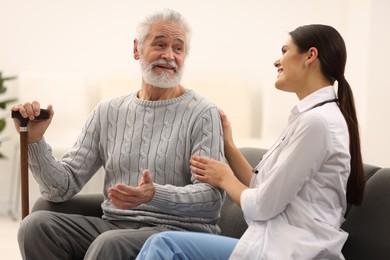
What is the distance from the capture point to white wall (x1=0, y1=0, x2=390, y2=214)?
5578 mm

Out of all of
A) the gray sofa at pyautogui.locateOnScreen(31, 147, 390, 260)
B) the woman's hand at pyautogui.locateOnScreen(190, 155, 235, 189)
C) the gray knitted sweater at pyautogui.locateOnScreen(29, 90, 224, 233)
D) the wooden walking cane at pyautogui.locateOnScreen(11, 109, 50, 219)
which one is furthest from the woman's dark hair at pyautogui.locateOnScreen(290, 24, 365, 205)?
the wooden walking cane at pyautogui.locateOnScreen(11, 109, 50, 219)

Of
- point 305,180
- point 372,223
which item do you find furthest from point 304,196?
point 372,223

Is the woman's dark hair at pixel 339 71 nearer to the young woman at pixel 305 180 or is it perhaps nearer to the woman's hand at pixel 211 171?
the young woman at pixel 305 180

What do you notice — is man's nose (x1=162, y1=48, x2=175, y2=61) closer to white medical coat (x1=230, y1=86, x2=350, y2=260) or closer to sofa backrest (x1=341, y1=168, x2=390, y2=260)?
white medical coat (x1=230, y1=86, x2=350, y2=260)

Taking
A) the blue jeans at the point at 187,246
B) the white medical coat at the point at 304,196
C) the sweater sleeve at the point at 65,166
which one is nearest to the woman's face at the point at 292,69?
the white medical coat at the point at 304,196

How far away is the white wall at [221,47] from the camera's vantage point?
18.3ft

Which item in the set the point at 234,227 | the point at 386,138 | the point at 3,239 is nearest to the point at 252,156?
the point at 234,227

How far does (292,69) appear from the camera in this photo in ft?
6.79

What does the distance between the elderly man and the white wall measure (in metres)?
2.97

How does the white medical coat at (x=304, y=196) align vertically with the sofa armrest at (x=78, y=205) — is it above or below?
above

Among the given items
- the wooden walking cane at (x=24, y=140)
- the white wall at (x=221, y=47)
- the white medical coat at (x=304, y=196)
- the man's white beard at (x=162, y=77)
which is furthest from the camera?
the white wall at (x=221, y=47)

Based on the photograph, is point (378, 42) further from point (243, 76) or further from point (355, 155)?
point (355, 155)

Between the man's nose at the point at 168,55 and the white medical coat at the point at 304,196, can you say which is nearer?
the white medical coat at the point at 304,196

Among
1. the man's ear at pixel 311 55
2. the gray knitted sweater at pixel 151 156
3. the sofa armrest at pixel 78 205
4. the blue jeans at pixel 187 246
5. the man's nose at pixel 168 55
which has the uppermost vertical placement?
the man's ear at pixel 311 55
